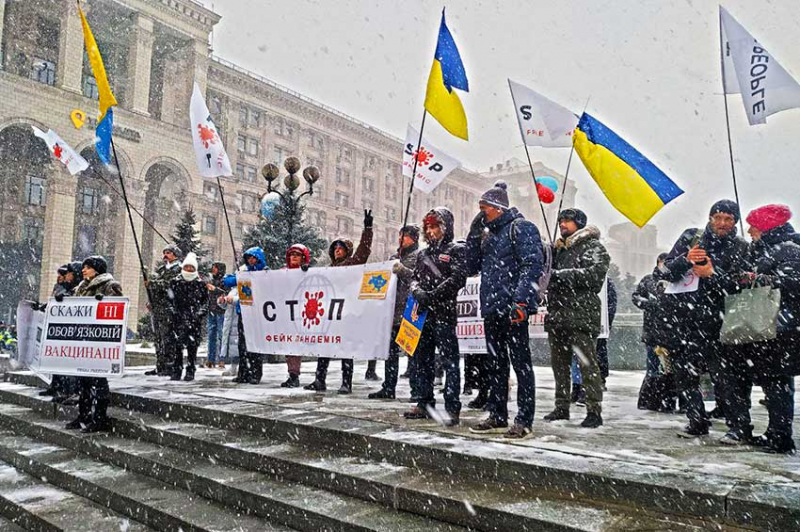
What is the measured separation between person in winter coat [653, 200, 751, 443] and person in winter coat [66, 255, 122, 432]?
16.7 ft

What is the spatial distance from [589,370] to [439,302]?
1.36 meters

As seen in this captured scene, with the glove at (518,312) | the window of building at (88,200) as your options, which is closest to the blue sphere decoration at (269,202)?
the glove at (518,312)

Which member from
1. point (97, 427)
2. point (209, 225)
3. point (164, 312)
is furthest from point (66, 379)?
point (209, 225)

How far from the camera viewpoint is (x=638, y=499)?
9.70 feet

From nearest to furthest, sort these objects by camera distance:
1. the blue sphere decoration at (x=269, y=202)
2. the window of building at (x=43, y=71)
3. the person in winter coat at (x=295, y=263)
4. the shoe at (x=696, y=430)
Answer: the shoe at (x=696, y=430) < the person in winter coat at (x=295, y=263) < the blue sphere decoration at (x=269, y=202) < the window of building at (x=43, y=71)

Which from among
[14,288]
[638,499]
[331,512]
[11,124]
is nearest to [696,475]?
[638,499]

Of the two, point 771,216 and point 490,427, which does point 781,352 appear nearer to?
point 771,216

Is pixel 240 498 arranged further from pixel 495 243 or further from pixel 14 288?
pixel 14 288

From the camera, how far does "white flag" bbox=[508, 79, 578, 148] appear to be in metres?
6.96

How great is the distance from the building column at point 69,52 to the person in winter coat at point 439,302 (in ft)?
131

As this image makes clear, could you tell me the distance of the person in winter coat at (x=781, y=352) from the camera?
3.84m

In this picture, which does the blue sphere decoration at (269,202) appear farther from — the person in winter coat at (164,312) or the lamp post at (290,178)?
the person in winter coat at (164,312)

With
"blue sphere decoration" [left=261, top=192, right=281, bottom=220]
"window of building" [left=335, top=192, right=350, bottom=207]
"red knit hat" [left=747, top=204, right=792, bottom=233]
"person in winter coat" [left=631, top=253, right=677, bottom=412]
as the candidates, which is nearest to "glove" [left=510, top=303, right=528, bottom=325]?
"red knit hat" [left=747, top=204, right=792, bottom=233]

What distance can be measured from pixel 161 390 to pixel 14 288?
123 feet
